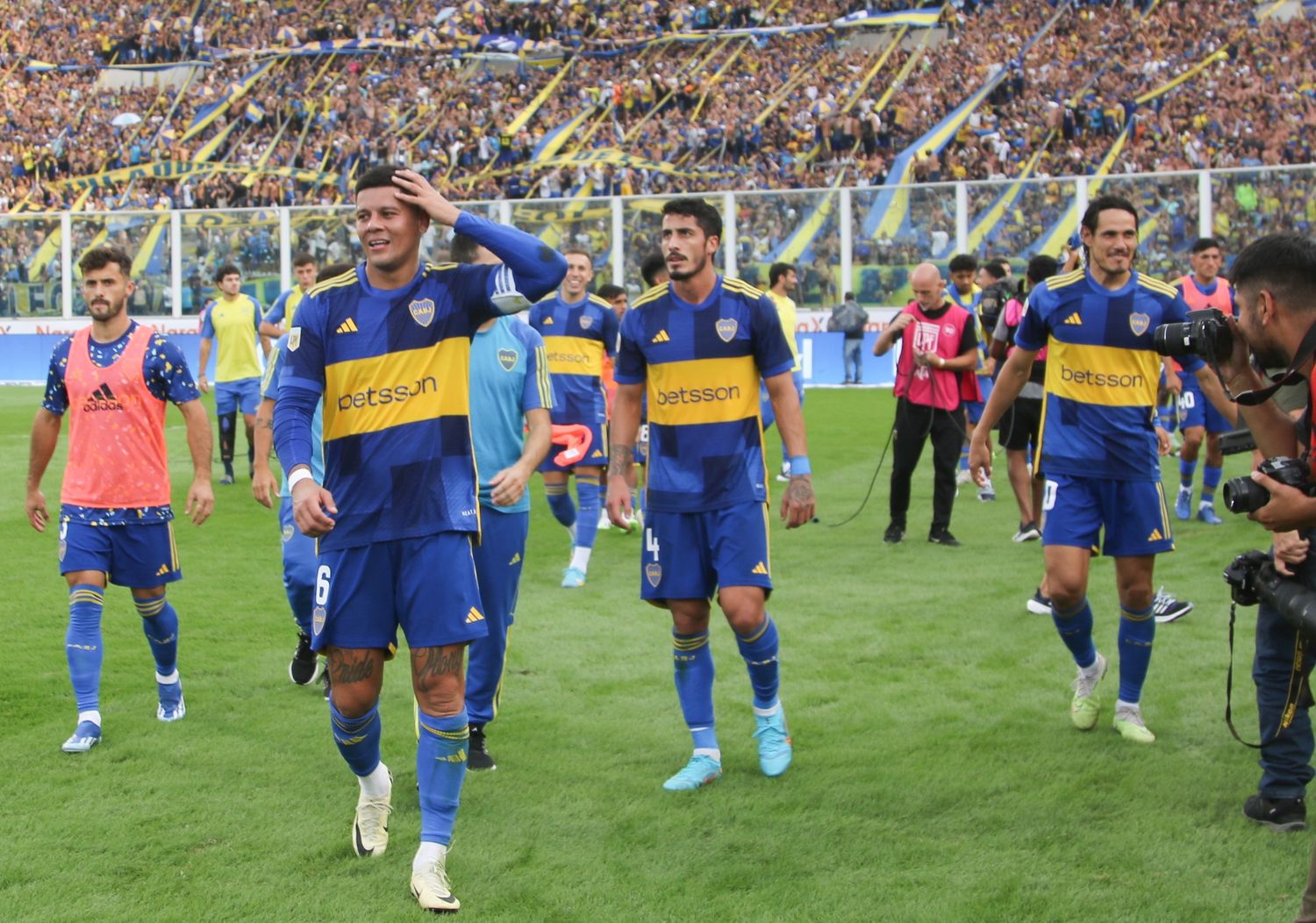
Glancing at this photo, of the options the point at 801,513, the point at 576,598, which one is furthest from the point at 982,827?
the point at 576,598

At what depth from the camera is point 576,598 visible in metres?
9.11

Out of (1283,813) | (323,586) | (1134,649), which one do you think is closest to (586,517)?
(1134,649)

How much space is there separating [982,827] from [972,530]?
701 cm

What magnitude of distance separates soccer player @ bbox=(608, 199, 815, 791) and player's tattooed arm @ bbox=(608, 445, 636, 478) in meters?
0.18

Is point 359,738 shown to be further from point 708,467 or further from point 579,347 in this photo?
point 579,347

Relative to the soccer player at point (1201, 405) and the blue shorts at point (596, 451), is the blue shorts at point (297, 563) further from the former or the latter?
the soccer player at point (1201, 405)

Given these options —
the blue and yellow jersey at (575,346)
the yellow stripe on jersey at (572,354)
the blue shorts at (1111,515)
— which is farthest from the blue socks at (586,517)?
the blue shorts at (1111,515)

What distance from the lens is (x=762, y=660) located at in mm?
5547

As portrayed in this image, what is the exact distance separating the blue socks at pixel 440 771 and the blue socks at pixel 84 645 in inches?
90.5

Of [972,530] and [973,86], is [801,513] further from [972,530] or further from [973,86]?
[973,86]

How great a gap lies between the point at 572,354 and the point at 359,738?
6.32m

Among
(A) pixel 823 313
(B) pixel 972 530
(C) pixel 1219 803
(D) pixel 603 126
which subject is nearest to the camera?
(C) pixel 1219 803

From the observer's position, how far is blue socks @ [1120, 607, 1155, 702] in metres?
5.91

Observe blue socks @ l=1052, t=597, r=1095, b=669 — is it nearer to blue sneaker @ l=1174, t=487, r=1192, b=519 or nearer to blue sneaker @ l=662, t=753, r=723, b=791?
blue sneaker @ l=662, t=753, r=723, b=791
